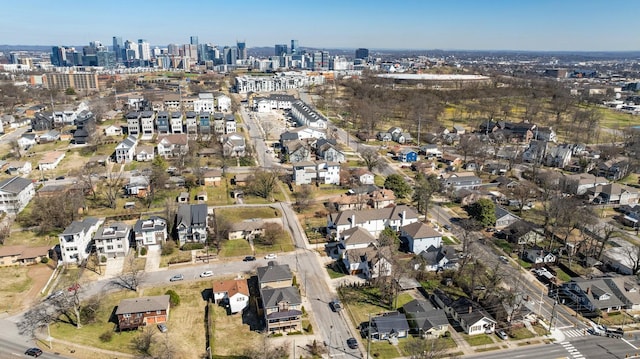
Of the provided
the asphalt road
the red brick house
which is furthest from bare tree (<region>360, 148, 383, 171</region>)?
the red brick house

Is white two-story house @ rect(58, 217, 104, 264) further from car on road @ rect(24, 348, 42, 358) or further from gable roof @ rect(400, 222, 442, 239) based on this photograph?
gable roof @ rect(400, 222, 442, 239)

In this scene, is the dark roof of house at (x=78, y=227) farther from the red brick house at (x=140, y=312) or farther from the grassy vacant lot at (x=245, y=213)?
the grassy vacant lot at (x=245, y=213)

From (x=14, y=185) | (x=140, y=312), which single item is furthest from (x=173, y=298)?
(x=14, y=185)

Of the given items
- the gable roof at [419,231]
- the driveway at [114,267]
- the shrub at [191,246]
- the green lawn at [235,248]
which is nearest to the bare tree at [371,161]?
the gable roof at [419,231]

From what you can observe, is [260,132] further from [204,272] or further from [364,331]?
[364,331]

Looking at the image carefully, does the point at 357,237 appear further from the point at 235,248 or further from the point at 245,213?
the point at 245,213
